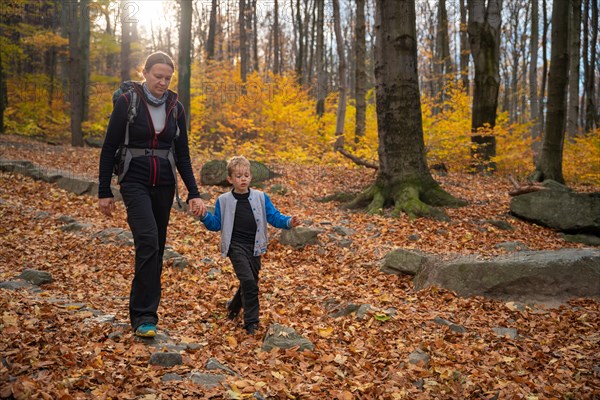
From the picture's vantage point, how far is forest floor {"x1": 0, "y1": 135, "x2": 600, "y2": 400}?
3.17 m

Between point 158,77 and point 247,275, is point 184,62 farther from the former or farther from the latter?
point 247,275

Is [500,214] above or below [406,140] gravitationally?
below

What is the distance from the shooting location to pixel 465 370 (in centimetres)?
369

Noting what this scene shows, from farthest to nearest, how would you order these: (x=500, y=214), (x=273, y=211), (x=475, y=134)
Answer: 1. (x=475, y=134)
2. (x=500, y=214)
3. (x=273, y=211)

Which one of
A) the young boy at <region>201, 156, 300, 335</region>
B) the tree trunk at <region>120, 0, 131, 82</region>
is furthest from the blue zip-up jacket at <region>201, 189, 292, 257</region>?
the tree trunk at <region>120, 0, 131, 82</region>

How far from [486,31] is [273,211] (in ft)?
38.4

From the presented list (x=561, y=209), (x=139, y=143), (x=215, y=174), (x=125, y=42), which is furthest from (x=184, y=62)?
(x=139, y=143)

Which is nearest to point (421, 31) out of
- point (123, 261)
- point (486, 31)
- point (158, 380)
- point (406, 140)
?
point (486, 31)

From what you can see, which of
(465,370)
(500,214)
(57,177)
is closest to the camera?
(465,370)

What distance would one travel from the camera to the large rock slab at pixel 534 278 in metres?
5.18

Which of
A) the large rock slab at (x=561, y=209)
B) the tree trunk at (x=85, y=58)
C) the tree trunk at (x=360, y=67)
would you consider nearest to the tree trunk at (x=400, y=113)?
the large rock slab at (x=561, y=209)

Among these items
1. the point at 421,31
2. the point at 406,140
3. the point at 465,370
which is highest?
the point at 421,31

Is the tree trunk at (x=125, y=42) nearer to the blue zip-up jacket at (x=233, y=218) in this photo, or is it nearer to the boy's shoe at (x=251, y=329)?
the blue zip-up jacket at (x=233, y=218)

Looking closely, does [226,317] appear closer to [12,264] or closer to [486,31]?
[12,264]
